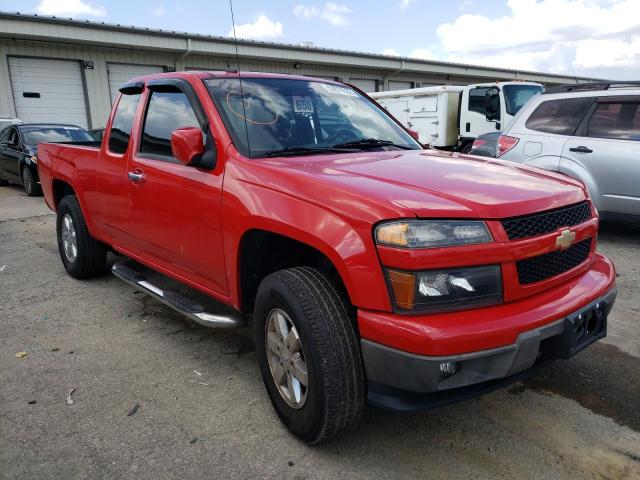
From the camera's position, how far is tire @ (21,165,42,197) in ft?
36.0

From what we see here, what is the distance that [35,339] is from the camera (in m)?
3.69

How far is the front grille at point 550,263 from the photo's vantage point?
218 centimetres

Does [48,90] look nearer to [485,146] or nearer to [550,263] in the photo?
[485,146]

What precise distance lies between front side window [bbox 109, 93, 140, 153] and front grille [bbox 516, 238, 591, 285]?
2.94m

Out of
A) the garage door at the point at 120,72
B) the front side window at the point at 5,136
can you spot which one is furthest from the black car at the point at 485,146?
the garage door at the point at 120,72

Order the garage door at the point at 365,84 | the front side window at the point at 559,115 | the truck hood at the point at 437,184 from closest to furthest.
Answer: the truck hood at the point at 437,184
the front side window at the point at 559,115
the garage door at the point at 365,84

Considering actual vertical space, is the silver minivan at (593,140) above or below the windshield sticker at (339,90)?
below

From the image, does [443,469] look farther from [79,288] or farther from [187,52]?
[187,52]

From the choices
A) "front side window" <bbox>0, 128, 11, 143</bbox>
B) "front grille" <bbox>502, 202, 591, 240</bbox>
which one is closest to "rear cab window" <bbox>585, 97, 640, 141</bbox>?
"front grille" <bbox>502, 202, 591, 240</bbox>

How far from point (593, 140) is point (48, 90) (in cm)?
1646

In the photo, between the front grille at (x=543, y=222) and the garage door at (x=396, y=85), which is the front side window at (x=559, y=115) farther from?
the garage door at (x=396, y=85)

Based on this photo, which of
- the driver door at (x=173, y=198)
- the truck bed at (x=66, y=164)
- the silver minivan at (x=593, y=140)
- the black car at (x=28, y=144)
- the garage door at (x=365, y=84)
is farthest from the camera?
the garage door at (x=365, y=84)

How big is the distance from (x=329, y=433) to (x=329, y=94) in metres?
2.28

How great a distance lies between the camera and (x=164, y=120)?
3.53 metres
